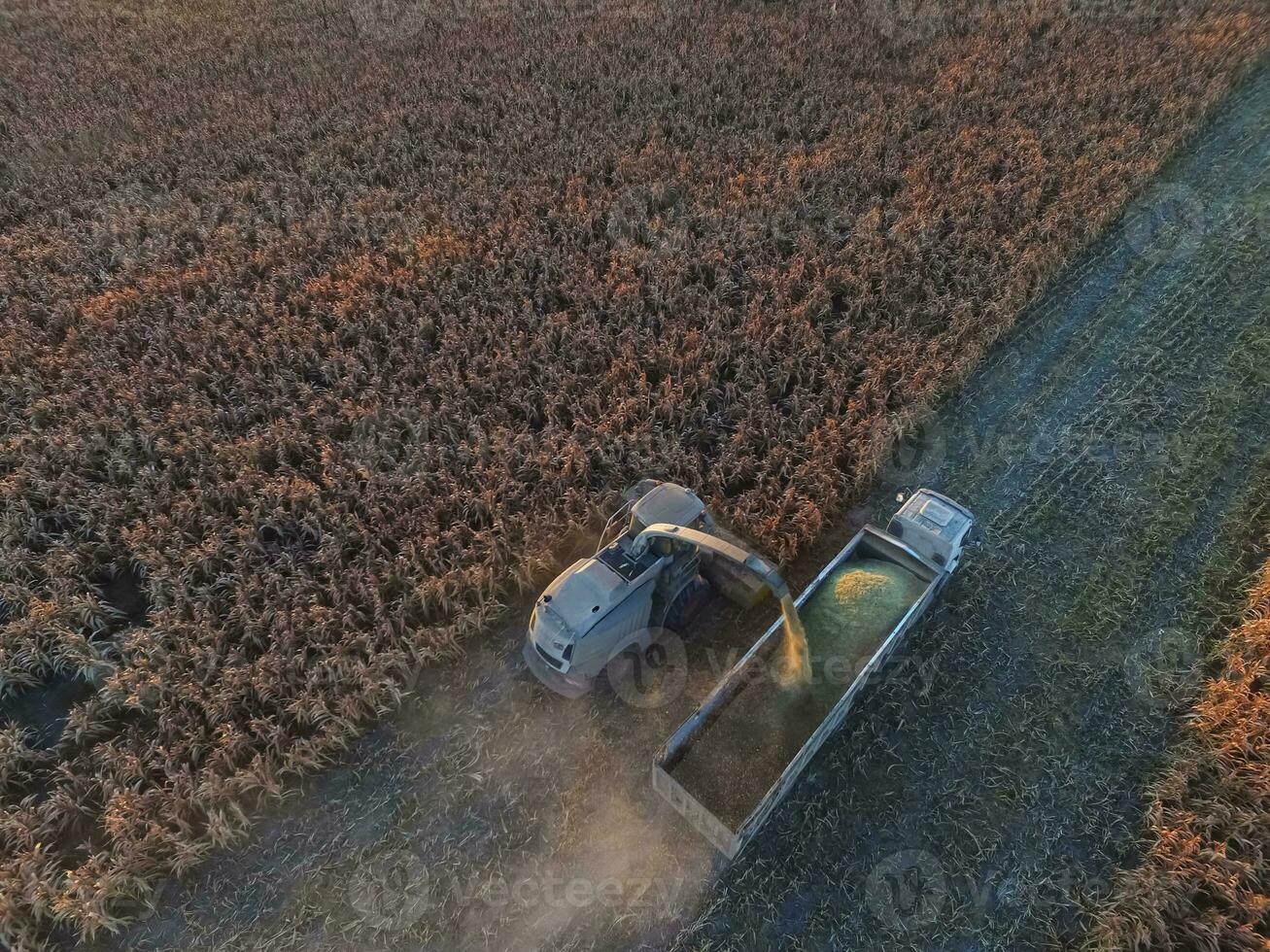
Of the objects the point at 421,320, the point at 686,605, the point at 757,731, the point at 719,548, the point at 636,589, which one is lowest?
the point at 757,731

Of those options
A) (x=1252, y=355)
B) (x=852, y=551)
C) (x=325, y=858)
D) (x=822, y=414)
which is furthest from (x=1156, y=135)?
(x=325, y=858)

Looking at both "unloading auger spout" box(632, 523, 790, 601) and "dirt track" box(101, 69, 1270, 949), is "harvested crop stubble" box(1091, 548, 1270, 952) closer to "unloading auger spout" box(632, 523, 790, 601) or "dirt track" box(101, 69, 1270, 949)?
"dirt track" box(101, 69, 1270, 949)

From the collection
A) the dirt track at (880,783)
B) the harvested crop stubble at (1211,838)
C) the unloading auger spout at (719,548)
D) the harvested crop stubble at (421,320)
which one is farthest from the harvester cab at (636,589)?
the harvested crop stubble at (1211,838)

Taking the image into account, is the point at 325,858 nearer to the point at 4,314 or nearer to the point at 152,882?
the point at 152,882

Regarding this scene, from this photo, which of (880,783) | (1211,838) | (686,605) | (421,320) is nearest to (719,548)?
(686,605)

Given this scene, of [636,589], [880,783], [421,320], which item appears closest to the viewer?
[880,783]

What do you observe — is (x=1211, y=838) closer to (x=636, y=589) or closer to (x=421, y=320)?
(x=636, y=589)
